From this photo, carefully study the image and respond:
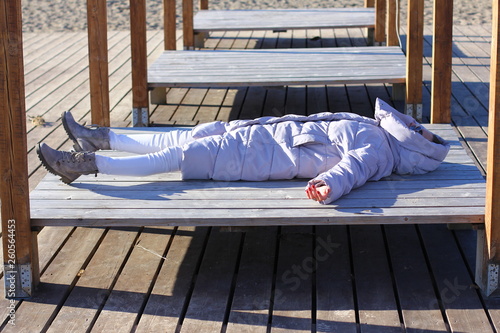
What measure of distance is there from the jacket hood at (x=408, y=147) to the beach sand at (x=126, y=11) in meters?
6.14

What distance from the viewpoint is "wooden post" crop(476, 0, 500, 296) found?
2912mm

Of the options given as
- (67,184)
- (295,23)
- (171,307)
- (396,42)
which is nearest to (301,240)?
(171,307)

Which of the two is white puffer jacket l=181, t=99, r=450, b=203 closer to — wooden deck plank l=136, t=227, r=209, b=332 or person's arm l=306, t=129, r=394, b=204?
person's arm l=306, t=129, r=394, b=204

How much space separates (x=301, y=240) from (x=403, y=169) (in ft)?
1.93

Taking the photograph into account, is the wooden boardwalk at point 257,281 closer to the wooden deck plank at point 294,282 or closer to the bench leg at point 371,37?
the wooden deck plank at point 294,282

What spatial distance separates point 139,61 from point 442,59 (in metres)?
2.04

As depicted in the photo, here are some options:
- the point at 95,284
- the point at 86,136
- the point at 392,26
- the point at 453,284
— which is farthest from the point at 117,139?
the point at 392,26

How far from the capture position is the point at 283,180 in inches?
140

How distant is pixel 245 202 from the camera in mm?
3285

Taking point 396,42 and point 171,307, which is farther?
point 396,42

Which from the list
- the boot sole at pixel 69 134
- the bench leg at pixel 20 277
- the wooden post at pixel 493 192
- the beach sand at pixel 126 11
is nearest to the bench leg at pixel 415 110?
A: the wooden post at pixel 493 192

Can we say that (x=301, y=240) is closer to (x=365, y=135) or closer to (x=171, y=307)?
(x=365, y=135)

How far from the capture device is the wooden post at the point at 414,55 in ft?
17.1

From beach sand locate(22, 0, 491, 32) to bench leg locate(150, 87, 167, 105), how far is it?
11.6 feet
